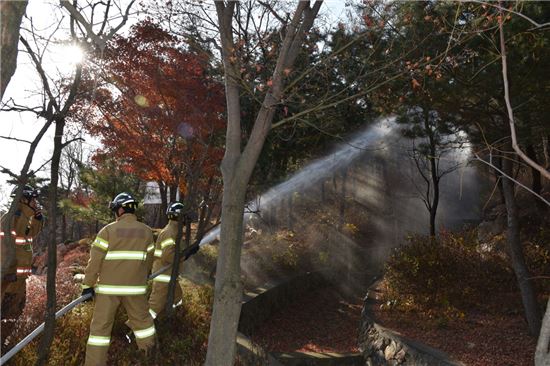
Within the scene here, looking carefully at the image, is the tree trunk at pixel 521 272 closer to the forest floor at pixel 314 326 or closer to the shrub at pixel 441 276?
the shrub at pixel 441 276

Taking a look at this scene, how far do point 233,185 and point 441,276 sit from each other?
531 cm

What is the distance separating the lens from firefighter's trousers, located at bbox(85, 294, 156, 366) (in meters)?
4.45

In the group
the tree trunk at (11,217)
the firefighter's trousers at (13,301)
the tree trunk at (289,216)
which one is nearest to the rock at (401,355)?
the tree trunk at (11,217)

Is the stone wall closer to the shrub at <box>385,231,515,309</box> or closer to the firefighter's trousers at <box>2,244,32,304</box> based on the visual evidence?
the shrub at <box>385,231,515,309</box>

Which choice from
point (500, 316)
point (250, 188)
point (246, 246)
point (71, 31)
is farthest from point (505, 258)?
point (71, 31)

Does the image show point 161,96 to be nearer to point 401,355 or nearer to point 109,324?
point 109,324

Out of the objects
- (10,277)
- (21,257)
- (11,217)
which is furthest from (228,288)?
(21,257)

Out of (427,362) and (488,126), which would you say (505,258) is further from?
(427,362)

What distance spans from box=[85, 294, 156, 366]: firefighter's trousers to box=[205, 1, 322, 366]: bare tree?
1211 mm

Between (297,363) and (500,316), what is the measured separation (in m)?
3.59

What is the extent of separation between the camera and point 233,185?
166 inches

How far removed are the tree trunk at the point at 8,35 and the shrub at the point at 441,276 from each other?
7.19 m

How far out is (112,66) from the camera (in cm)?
693

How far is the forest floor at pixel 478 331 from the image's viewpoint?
5.31m
